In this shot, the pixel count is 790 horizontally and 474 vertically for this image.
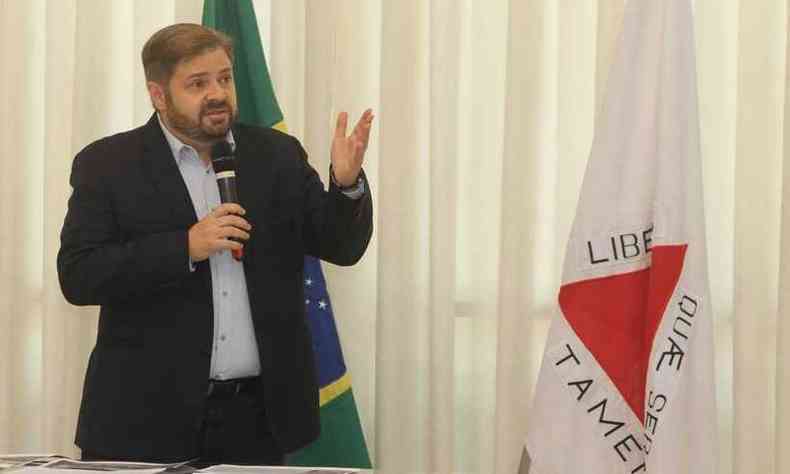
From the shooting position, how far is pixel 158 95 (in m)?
2.85

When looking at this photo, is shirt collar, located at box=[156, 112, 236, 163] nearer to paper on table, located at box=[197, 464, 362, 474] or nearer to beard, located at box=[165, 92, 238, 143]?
beard, located at box=[165, 92, 238, 143]

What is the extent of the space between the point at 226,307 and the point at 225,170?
0.33 metres

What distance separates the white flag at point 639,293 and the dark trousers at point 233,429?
635 millimetres

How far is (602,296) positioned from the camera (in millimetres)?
2648

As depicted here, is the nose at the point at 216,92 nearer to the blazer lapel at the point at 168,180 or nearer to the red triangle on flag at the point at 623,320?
the blazer lapel at the point at 168,180

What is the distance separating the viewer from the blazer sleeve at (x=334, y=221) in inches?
110

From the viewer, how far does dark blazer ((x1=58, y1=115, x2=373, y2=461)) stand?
269 centimetres

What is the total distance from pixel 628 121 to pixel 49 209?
7.09 feet

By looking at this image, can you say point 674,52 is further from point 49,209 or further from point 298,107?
point 49,209

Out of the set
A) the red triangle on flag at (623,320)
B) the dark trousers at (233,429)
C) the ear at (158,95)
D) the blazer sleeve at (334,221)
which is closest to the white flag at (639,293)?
the red triangle on flag at (623,320)

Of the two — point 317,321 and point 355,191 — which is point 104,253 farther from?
point 317,321

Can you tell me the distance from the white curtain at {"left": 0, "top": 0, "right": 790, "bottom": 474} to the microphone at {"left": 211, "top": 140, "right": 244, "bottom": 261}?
1.01 m

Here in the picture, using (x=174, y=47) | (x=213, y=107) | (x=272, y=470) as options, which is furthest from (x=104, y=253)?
(x=272, y=470)

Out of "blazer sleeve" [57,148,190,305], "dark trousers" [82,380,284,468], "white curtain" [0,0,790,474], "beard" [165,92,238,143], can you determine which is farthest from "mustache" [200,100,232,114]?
"white curtain" [0,0,790,474]
